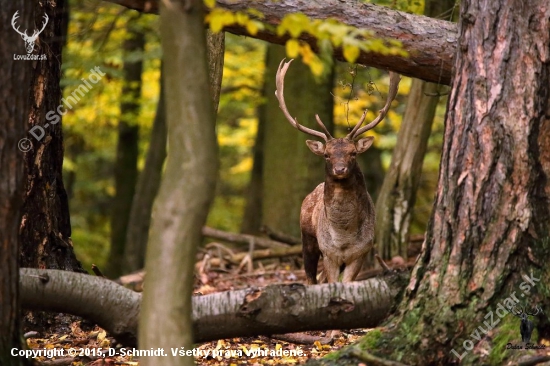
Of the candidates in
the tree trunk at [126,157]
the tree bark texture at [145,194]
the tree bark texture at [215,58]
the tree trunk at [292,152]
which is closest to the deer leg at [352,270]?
the tree bark texture at [215,58]

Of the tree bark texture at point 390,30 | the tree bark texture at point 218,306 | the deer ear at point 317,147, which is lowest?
the tree bark texture at point 218,306

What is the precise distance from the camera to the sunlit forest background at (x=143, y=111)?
52.2 ft

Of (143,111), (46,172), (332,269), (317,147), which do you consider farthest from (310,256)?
(143,111)

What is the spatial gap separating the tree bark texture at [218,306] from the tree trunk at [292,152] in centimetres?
819

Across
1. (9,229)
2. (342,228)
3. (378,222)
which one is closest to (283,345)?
(342,228)

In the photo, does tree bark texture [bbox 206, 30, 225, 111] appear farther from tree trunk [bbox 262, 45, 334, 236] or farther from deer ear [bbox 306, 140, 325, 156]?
tree trunk [bbox 262, 45, 334, 236]

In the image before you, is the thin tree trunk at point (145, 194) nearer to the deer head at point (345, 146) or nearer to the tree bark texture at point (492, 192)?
the deer head at point (345, 146)

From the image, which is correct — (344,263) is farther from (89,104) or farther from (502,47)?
(89,104)

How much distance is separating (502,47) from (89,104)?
46.5 feet

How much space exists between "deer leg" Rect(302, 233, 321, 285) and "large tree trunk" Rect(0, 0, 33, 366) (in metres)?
5.27

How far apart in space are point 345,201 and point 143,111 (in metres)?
10.7

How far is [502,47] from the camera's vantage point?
5.66 meters

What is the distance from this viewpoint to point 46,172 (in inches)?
A: 292

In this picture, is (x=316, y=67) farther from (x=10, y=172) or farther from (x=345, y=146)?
(x=345, y=146)
